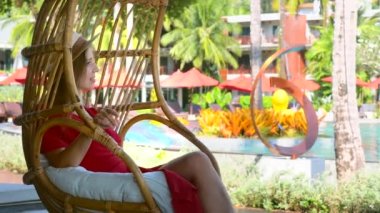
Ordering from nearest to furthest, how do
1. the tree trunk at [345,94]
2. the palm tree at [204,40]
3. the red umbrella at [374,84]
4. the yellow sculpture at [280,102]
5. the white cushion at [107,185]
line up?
the white cushion at [107,185], the tree trunk at [345,94], the yellow sculpture at [280,102], the red umbrella at [374,84], the palm tree at [204,40]

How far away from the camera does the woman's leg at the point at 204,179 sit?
182 cm

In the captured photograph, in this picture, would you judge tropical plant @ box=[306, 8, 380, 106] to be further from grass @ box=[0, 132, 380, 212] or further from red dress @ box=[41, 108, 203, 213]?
red dress @ box=[41, 108, 203, 213]

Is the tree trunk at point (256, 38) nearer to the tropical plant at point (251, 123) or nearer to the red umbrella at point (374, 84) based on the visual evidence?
the red umbrella at point (374, 84)

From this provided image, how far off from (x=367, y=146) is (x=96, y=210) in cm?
694

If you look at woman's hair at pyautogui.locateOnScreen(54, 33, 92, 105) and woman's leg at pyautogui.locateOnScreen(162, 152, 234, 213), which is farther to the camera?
woman's hair at pyautogui.locateOnScreen(54, 33, 92, 105)

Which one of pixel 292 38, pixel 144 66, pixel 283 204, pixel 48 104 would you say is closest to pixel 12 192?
pixel 144 66

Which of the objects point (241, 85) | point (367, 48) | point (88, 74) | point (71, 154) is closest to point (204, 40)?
point (241, 85)

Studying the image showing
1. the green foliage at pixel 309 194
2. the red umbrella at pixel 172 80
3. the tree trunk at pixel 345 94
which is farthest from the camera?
the red umbrella at pixel 172 80

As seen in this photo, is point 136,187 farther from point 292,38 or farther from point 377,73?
point 377,73

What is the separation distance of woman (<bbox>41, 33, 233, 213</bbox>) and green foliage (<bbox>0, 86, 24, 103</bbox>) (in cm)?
1584

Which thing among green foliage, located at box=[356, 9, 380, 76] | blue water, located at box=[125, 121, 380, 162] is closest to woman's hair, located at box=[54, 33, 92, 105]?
blue water, located at box=[125, 121, 380, 162]

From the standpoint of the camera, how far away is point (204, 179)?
1855 mm

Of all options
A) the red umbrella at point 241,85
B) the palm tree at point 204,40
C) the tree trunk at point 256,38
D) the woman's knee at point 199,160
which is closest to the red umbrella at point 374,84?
the tree trunk at point 256,38

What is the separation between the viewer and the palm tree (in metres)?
21.3
